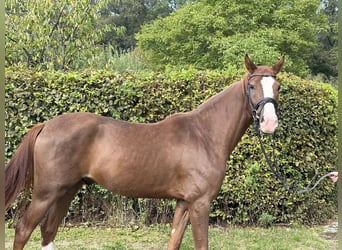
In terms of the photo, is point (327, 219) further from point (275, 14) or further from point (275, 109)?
point (275, 14)

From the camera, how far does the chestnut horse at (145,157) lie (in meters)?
3.09

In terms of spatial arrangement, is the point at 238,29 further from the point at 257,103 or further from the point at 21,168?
the point at 21,168

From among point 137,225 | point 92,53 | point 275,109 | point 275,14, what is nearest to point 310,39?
→ point 275,14

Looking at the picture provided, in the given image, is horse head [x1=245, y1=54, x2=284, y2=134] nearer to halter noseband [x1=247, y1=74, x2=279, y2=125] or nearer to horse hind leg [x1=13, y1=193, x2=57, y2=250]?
halter noseband [x1=247, y1=74, x2=279, y2=125]

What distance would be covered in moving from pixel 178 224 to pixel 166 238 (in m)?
1.86

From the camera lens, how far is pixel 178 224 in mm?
3359

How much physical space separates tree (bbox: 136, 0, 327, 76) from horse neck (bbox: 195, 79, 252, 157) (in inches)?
386

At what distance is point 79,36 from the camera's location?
25.8 feet

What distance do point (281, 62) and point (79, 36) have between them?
561 cm

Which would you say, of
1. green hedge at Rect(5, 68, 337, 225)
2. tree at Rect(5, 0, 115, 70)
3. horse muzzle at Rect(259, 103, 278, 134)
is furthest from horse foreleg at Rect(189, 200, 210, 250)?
tree at Rect(5, 0, 115, 70)

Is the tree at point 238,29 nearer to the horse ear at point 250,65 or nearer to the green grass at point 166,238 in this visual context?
the green grass at point 166,238

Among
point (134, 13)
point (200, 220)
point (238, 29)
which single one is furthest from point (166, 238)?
point (134, 13)

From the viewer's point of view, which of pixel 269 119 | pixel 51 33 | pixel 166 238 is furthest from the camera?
pixel 51 33

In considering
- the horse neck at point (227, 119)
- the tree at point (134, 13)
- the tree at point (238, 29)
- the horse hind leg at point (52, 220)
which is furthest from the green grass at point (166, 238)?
the tree at point (134, 13)
